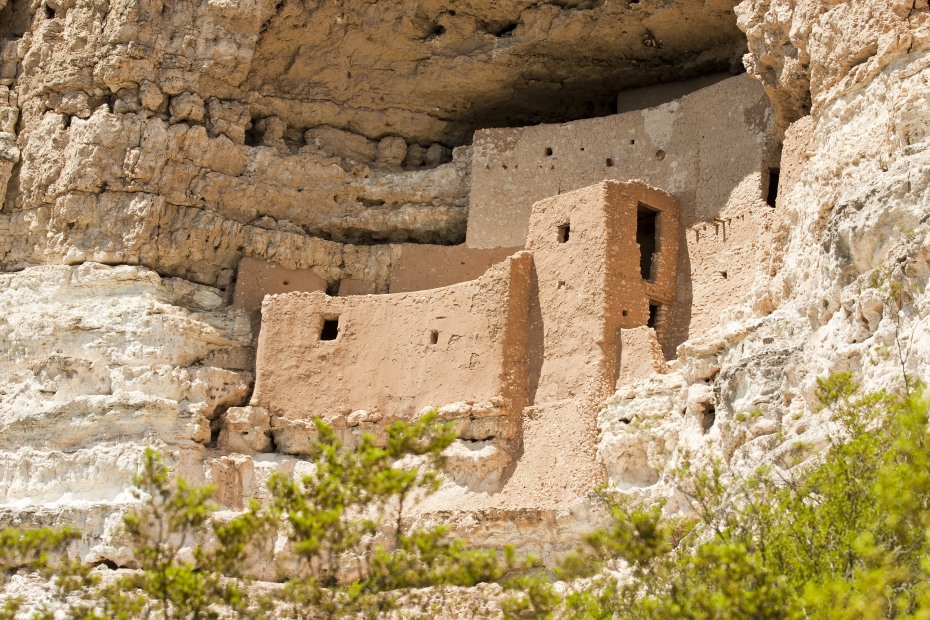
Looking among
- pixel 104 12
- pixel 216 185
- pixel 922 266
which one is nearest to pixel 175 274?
pixel 216 185

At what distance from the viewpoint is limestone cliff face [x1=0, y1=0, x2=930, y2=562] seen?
68.8ft

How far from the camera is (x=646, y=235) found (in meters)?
22.0

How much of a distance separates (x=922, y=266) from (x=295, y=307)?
11.5 m

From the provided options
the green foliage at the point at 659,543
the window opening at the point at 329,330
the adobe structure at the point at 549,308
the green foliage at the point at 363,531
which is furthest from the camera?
the window opening at the point at 329,330

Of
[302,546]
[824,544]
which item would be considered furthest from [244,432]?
[824,544]

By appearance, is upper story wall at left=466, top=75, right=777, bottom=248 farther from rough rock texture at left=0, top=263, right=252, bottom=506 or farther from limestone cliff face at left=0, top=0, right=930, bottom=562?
rough rock texture at left=0, top=263, right=252, bottom=506

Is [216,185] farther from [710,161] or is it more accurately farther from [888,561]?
[888,561]

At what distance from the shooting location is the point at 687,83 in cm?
2442

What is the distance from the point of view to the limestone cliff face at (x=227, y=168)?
2097 cm

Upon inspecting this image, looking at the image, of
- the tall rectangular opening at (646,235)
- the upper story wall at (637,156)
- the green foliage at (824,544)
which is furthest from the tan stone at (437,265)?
the green foliage at (824,544)

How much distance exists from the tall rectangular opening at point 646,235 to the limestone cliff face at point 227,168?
2195mm

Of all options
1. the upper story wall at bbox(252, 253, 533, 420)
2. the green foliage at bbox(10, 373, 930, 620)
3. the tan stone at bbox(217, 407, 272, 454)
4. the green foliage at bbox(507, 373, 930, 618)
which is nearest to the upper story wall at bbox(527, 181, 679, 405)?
the upper story wall at bbox(252, 253, 533, 420)

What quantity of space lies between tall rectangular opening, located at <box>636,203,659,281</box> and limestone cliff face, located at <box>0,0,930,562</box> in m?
2.20

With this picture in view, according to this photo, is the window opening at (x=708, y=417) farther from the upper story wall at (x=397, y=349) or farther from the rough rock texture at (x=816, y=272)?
the upper story wall at (x=397, y=349)
